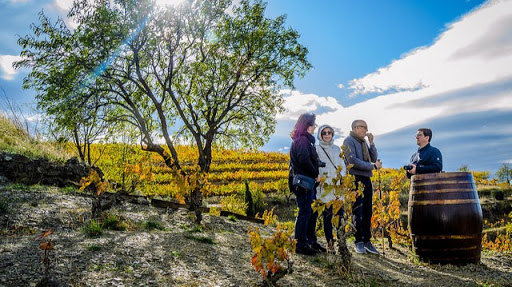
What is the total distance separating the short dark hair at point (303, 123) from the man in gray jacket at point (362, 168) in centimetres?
78

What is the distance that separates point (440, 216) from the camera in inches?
221

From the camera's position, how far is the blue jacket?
590 cm

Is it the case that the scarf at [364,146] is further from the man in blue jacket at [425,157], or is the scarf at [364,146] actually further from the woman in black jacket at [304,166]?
the woman in black jacket at [304,166]

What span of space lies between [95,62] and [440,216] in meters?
10.9

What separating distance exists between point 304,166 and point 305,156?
14 centimetres

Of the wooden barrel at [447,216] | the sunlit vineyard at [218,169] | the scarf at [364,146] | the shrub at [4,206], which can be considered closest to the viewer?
the wooden barrel at [447,216]

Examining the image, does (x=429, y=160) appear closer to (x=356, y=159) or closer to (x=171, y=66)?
(x=356, y=159)

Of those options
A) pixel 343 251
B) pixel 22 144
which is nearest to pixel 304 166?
pixel 343 251

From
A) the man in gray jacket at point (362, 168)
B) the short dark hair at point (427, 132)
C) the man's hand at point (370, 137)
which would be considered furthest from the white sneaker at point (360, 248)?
the short dark hair at point (427, 132)

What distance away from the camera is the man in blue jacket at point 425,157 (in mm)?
5910

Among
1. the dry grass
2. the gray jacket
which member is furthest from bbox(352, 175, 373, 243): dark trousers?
the dry grass

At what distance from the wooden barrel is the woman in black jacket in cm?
167

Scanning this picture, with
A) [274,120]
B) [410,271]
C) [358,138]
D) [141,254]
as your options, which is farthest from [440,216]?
[274,120]

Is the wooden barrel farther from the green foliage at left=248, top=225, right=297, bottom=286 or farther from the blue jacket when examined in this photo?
Result: the green foliage at left=248, top=225, right=297, bottom=286
